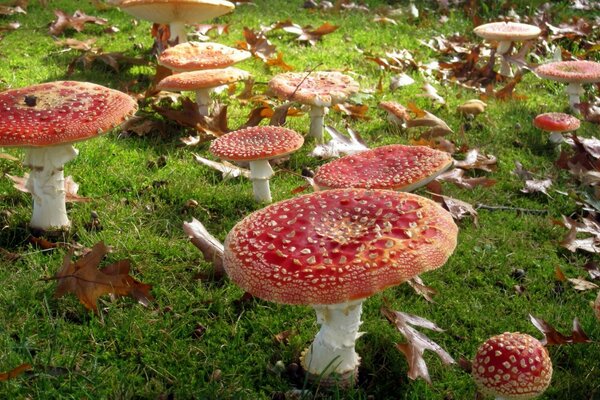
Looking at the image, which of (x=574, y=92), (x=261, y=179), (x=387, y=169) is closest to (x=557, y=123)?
(x=574, y=92)

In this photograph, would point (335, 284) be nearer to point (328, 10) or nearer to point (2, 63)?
point (2, 63)

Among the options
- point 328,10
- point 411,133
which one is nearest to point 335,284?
point 411,133

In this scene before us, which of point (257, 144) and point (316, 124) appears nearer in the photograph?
point (257, 144)

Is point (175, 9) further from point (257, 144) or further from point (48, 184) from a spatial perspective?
point (48, 184)

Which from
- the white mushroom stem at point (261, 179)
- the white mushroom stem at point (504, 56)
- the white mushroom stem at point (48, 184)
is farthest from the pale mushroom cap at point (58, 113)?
the white mushroom stem at point (504, 56)

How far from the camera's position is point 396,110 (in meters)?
6.04

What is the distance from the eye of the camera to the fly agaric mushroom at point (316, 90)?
533 cm

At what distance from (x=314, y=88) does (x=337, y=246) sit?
9.76ft

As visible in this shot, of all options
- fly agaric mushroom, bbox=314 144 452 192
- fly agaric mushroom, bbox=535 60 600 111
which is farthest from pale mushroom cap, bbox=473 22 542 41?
fly agaric mushroom, bbox=314 144 452 192

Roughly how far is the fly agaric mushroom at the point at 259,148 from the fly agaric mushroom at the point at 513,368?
6.72ft

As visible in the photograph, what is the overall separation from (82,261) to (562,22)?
26.4 feet

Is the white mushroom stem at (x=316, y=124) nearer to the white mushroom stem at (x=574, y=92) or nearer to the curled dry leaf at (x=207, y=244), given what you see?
the curled dry leaf at (x=207, y=244)

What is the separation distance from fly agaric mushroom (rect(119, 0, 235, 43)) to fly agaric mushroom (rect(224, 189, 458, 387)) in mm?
3930

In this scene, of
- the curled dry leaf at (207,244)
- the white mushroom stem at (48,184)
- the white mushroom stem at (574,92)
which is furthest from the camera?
the white mushroom stem at (574,92)
